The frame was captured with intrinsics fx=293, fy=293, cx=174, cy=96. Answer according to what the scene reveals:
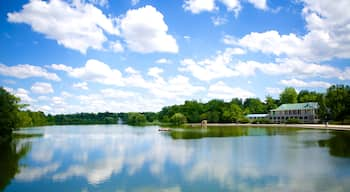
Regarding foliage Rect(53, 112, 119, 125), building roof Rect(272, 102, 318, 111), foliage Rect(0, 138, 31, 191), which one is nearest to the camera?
foliage Rect(0, 138, 31, 191)

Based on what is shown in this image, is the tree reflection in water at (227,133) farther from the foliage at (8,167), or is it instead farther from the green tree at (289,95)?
the green tree at (289,95)

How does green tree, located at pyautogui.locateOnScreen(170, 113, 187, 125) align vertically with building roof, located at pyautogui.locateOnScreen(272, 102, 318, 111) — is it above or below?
below

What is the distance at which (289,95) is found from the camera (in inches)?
3351

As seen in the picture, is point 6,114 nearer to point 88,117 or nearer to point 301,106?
point 301,106

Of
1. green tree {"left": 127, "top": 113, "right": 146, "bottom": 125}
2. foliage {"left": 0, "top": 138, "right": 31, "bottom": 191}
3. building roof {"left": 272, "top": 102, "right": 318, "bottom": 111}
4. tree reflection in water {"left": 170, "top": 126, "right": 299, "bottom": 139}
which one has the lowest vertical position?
foliage {"left": 0, "top": 138, "right": 31, "bottom": 191}

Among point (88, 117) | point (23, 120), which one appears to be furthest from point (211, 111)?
point (88, 117)

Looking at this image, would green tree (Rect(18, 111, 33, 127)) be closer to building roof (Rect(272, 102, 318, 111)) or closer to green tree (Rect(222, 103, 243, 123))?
green tree (Rect(222, 103, 243, 123))

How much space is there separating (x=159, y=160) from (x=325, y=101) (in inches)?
1917

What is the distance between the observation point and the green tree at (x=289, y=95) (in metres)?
84.7

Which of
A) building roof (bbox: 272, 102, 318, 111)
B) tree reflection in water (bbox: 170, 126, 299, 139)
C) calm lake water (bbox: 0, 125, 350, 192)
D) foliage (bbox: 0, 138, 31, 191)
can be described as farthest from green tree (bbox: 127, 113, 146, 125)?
calm lake water (bbox: 0, 125, 350, 192)

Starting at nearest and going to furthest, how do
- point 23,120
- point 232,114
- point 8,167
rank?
point 8,167
point 23,120
point 232,114

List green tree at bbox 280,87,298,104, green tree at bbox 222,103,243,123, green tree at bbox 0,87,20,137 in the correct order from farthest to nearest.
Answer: green tree at bbox 280,87,298,104, green tree at bbox 222,103,243,123, green tree at bbox 0,87,20,137

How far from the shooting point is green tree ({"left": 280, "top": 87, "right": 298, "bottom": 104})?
8469 cm

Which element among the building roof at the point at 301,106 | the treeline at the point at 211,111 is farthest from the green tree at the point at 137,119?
the building roof at the point at 301,106
